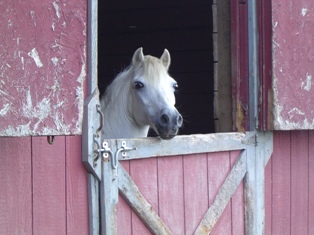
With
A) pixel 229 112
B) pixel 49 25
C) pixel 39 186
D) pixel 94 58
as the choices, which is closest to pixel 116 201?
pixel 39 186

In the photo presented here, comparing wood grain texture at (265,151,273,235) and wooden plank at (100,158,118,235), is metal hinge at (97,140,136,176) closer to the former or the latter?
wooden plank at (100,158,118,235)

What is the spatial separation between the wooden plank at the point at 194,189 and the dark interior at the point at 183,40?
2.35 m

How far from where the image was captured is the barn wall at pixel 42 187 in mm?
3242

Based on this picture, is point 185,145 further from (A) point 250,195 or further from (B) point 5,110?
(B) point 5,110

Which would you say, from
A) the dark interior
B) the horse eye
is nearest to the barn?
the dark interior

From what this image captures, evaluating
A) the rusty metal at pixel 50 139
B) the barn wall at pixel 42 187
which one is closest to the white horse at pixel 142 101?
the barn wall at pixel 42 187

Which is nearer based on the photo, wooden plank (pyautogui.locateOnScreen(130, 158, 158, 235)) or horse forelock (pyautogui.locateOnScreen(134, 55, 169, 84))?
wooden plank (pyautogui.locateOnScreen(130, 158, 158, 235))

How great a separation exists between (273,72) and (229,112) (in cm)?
46

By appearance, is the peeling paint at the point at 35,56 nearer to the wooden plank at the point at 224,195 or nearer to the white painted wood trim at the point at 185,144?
the white painted wood trim at the point at 185,144

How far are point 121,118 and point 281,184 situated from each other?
1283mm

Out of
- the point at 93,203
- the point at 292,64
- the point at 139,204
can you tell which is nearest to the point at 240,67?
the point at 292,64

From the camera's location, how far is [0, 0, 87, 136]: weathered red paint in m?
2.94

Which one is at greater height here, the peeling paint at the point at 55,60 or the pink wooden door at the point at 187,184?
the peeling paint at the point at 55,60

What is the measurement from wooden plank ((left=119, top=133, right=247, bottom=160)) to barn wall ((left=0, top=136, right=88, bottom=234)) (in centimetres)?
36
